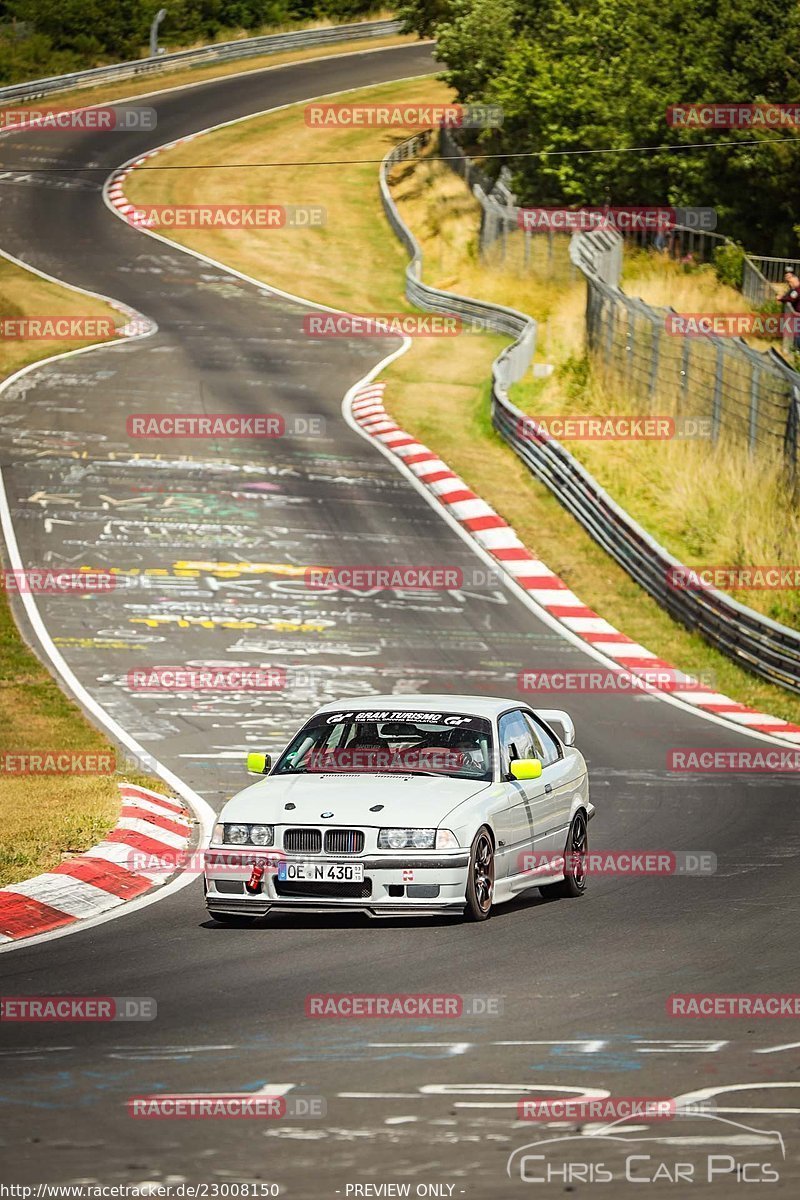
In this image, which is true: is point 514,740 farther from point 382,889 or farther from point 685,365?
point 685,365

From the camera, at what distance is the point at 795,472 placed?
86.7 feet

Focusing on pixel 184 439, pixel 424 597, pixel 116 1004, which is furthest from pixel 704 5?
pixel 116 1004

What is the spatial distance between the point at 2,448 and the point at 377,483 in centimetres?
684

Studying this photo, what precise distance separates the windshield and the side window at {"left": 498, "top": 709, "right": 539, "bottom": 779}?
13cm

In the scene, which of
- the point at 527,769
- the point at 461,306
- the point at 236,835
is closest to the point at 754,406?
the point at 527,769

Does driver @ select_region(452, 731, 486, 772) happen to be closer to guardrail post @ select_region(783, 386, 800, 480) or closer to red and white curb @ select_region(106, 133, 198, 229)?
guardrail post @ select_region(783, 386, 800, 480)

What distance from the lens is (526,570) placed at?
1099 inches

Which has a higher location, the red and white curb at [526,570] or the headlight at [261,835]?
the headlight at [261,835]

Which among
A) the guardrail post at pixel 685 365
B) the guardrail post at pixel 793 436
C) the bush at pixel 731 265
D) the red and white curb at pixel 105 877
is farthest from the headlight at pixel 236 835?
the bush at pixel 731 265

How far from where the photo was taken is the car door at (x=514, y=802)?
38.6ft

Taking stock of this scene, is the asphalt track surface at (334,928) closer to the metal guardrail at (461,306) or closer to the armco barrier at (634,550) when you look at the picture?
the armco barrier at (634,550)

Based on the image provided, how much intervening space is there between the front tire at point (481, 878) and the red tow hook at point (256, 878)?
1235 mm

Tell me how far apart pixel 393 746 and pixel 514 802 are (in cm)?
92

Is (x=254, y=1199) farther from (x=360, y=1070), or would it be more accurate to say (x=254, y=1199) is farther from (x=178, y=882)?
(x=178, y=882)
